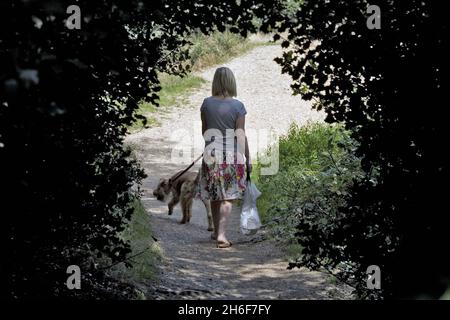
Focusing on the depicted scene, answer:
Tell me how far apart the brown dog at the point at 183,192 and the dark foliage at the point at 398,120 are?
19.2ft

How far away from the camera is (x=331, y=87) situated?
512cm

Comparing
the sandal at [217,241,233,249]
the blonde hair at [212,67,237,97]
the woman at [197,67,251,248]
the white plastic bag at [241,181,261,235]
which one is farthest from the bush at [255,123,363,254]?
the blonde hair at [212,67,237,97]

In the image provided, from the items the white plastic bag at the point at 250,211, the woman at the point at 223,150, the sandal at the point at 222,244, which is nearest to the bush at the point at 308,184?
the white plastic bag at the point at 250,211

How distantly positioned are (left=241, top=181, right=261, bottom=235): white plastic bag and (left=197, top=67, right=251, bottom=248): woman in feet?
0.35

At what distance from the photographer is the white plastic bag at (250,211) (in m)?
9.41

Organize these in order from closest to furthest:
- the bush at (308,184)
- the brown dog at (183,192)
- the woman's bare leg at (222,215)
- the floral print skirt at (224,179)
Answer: the bush at (308,184) → the floral print skirt at (224,179) → the woman's bare leg at (222,215) → the brown dog at (183,192)

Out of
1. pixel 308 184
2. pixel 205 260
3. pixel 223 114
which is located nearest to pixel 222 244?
pixel 205 260

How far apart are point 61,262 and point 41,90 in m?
1.86

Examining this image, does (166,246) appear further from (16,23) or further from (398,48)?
(16,23)

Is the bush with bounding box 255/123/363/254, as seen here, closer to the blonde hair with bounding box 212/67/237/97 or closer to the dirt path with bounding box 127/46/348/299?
the dirt path with bounding box 127/46/348/299

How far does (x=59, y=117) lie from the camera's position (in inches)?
161

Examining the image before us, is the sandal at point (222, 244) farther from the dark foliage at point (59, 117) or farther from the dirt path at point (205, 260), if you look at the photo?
the dark foliage at point (59, 117)

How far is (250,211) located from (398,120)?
4713mm
